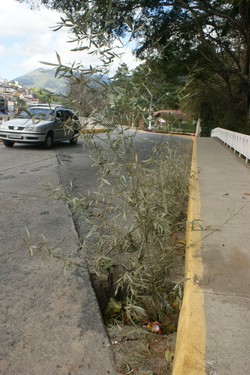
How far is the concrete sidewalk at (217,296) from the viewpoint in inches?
72.6

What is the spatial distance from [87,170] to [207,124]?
31.2 m

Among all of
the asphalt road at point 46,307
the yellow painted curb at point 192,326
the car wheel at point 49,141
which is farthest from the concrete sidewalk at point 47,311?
the car wheel at point 49,141

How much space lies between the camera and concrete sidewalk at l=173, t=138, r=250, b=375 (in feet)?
6.05

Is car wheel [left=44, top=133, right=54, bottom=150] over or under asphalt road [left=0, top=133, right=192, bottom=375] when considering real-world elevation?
over

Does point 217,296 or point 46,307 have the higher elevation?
point 217,296

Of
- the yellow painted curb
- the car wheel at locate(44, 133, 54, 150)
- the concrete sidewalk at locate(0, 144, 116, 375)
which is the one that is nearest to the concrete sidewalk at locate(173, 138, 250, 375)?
the yellow painted curb

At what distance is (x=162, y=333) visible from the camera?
9.43 ft

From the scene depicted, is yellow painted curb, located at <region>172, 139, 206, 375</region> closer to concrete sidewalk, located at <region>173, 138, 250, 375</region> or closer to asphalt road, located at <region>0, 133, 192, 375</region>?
concrete sidewalk, located at <region>173, 138, 250, 375</region>

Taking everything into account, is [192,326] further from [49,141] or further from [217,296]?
[49,141]

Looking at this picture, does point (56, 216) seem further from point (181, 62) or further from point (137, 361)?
point (181, 62)

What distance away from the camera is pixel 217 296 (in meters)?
2.44

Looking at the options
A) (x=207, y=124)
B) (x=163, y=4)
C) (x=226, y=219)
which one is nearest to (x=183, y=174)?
(x=226, y=219)

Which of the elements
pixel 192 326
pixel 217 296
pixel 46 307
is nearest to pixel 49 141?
pixel 46 307

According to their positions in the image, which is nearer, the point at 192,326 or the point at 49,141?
the point at 192,326
